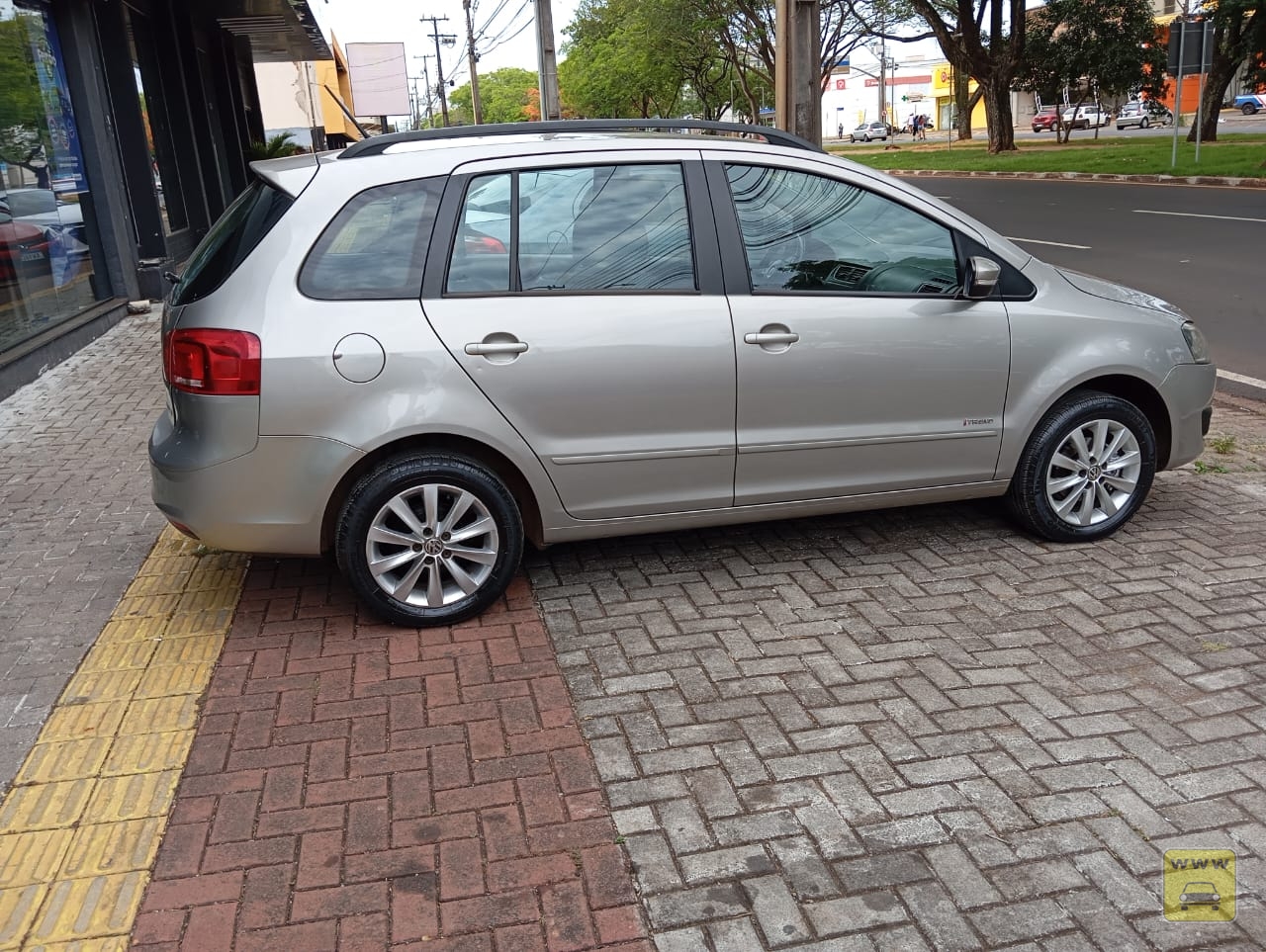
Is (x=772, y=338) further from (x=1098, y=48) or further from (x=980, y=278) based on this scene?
(x=1098, y=48)

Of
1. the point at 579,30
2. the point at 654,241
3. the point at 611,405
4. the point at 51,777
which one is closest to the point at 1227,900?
the point at 611,405

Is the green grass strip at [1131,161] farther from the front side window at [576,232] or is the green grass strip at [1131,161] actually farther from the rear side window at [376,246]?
the rear side window at [376,246]

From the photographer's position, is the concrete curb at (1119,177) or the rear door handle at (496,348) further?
the concrete curb at (1119,177)

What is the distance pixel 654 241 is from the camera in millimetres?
4375

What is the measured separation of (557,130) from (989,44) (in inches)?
1560

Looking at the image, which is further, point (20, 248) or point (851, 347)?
point (20, 248)

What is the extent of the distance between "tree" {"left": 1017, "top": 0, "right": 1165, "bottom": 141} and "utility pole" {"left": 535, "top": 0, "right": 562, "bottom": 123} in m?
22.7

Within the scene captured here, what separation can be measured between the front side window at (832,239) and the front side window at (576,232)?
11.7 inches

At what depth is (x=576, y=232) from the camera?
14.1ft

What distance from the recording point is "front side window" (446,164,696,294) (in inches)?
165

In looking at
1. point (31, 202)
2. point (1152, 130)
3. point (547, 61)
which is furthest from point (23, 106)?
point (1152, 130)

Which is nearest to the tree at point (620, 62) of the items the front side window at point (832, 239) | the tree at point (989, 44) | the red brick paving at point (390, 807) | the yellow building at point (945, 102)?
the tree at point (989, 44)

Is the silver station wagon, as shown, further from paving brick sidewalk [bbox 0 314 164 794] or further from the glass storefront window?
the glass storefront window

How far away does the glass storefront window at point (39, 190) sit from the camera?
352 inches
